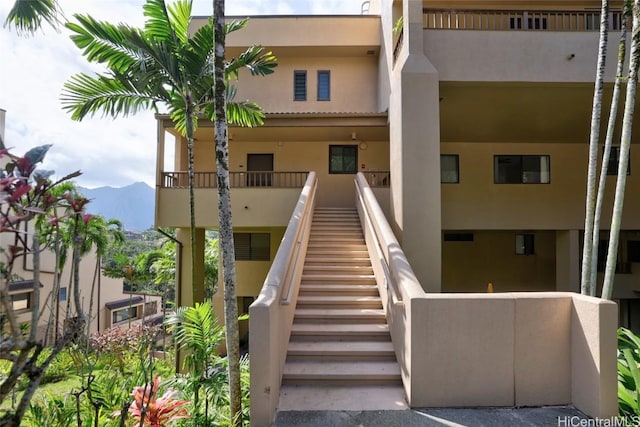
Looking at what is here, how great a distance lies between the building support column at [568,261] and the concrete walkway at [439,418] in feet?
22.9

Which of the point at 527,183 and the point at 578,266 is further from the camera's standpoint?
the point at 527,183

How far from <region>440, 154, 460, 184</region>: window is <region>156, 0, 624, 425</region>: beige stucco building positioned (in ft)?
0.29

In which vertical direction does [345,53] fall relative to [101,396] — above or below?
above

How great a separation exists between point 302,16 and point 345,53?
208 cm

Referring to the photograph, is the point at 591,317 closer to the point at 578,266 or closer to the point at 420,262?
the point at 420,262

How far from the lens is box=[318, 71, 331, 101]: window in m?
12.9

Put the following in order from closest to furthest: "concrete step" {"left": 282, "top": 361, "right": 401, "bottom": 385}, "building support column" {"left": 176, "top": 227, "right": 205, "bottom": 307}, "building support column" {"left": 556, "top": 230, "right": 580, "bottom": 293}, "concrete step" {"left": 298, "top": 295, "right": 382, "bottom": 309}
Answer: "concrete step" {"left": 282, "top": 361, "right": 401, "bottom": 385} < "concrete step" {"left": 298, "top": 295, "right": 382, "bottom": 309} < "building support column" {"left": 556, "top": 230, "right": 580, "bottom": 293} < "building support column" {"left": 176, "top": 227, "right": 205, "bottom": 307}

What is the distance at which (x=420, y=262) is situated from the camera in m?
6.71

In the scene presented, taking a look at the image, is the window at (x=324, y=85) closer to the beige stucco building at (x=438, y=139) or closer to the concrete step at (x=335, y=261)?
the beige stucco building at (x=438, y=139)

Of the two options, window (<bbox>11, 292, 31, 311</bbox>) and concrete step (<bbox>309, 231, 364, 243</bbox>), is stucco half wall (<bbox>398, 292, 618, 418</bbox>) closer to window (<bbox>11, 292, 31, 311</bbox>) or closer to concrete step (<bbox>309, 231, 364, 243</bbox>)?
concrete step (<bbox>309, 231, 364, 243</bbox>)

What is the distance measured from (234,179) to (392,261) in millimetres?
7878

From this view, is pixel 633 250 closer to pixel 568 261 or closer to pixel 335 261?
pixel 568 261

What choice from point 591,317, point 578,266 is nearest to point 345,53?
point 578,266

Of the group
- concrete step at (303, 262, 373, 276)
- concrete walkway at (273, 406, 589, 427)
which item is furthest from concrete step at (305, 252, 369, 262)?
concrete walkway at (273, 406, 589, 427)
